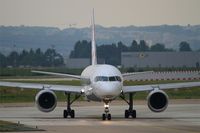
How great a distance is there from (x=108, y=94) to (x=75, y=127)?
6.45m

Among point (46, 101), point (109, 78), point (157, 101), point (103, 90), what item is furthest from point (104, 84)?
point (46, 101)

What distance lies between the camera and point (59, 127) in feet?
129

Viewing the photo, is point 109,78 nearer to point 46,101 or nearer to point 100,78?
point 100,78

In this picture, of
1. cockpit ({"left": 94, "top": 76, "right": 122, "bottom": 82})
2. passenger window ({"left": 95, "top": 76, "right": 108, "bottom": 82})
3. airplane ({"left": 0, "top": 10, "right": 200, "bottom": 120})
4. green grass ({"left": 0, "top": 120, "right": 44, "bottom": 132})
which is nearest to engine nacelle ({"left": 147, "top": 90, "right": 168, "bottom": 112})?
airplane ({"left": 0, "top": 10, "right": 200, "bottom": 120})

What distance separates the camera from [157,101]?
48375 millimetres

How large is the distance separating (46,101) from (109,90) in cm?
470

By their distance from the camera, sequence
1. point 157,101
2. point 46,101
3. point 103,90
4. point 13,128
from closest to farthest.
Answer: point 13,128
point 103,90
point 157,101
point 46,101

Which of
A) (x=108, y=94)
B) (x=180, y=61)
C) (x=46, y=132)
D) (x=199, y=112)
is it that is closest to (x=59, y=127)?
(x=46, y=132)

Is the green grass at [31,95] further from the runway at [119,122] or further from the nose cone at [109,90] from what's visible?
the nose cone at [109,90]

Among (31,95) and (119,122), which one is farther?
(31,95)

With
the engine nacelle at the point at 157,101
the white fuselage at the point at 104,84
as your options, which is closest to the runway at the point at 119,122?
the engine nacelle at the point at 157,101

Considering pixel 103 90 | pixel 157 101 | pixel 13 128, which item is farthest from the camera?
pixel 157 101

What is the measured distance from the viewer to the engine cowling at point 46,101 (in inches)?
1902

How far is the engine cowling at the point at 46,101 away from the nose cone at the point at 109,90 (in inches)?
131
